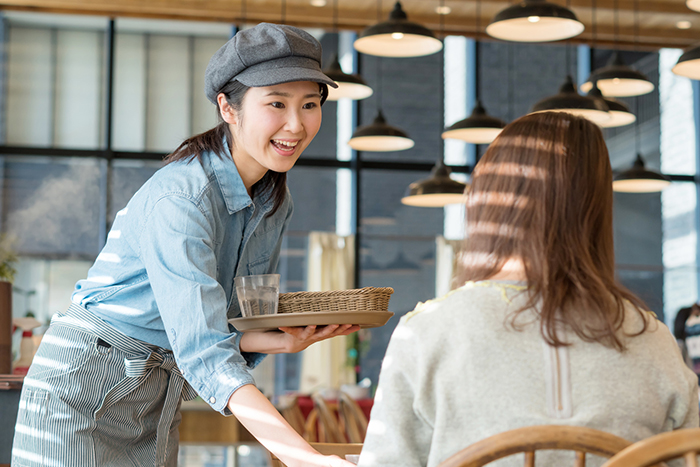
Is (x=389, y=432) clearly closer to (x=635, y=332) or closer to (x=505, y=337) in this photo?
(x=505, y=337)

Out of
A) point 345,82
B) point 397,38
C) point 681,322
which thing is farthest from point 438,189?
point 681,322

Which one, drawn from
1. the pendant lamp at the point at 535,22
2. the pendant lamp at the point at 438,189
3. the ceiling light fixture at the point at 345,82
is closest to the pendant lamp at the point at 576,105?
the pendant lamp at the point at 535,22

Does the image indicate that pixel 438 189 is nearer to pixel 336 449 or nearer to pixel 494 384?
pixel 336 449

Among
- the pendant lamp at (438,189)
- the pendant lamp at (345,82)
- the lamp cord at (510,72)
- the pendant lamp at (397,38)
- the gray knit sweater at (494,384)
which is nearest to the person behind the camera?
the gray knit sweater at (494,384)

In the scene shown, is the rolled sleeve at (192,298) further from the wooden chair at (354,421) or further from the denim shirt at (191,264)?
the wooden chair at (354,421)

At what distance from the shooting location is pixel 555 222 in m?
1.01

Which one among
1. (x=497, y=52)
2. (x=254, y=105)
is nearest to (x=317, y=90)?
(x=254, y=105)

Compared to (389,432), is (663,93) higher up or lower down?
higher up

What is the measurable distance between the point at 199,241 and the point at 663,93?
8.36m

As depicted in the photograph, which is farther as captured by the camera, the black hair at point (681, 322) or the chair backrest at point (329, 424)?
the black hair at point (681, 322)

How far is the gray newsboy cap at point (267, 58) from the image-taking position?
1326 millimetres

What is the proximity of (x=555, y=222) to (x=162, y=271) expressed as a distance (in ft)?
1.98

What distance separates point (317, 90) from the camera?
1418 millimetres

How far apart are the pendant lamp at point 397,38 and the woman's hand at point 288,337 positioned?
2.64m
